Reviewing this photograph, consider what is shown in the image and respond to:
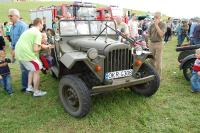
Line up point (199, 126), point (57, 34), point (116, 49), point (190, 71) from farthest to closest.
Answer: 1. point (190, 71)
2. point (57, 34)
3. point (116, 49)
4. point (199, 126)

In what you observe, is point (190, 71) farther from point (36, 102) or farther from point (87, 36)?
point (36, 102)

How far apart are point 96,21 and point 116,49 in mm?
1860

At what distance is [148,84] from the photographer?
17.9ft

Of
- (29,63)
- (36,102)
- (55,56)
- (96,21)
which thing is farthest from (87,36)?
(36,102)

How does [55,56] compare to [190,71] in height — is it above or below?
above

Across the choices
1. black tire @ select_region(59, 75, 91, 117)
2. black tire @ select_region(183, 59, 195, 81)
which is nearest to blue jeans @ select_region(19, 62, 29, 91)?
black tire @ select_region(59, 75, 91, 117)

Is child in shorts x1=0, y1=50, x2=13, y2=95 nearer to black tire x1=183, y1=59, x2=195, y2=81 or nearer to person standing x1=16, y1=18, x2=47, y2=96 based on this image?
person standing x1=16, y1=18, x2=47, y2=96

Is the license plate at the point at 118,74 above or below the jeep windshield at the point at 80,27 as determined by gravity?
below

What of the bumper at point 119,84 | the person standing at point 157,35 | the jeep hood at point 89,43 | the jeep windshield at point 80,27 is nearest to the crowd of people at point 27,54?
the jeep windshield at point 80,27

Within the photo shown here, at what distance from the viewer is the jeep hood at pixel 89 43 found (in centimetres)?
488

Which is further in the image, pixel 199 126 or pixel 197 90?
pixel 197 90

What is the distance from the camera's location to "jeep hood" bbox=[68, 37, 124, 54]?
4875 millimetres

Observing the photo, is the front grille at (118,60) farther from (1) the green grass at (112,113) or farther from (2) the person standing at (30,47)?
(2) the person standing at (30,47)

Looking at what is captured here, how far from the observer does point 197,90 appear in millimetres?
5969
